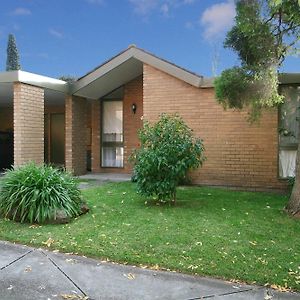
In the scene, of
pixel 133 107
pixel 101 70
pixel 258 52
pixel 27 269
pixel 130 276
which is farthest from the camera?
pixel 133 107

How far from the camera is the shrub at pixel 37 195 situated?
6.32 meters

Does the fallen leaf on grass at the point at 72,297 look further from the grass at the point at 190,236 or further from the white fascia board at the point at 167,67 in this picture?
the white fascia board at the point at 167,67

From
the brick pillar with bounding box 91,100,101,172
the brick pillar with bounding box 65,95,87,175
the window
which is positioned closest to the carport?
the brick pillar with bounding box 65,95,87,175

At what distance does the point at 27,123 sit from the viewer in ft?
34.5

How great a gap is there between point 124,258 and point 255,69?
173 inches

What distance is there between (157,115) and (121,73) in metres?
2.36

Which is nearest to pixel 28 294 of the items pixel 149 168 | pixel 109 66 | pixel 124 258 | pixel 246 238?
pixel 124 258

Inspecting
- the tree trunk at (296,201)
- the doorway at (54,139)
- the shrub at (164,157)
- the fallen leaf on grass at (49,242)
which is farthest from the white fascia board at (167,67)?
the doorway at (54,139)

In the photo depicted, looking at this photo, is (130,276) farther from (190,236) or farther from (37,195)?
(37,195)

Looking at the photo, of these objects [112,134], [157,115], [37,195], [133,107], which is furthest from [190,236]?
[112,134]

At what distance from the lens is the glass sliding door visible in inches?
532

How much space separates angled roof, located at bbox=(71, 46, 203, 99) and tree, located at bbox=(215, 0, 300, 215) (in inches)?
104

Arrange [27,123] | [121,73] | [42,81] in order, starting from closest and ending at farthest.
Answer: [27,123]
[42,81]
[121,73]

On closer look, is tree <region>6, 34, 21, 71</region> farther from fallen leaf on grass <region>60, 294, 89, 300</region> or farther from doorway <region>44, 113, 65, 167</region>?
fallen leaf on grass <region>60, 294, 89, 300</region>
